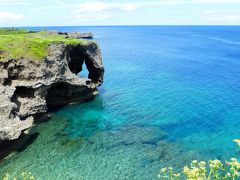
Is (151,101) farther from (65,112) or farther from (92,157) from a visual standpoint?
(92,157)

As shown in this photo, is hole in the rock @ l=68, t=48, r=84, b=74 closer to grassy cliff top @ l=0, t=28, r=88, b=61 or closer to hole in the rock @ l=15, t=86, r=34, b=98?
grassy cliff top @ l=0, t=28, r=88, b=61

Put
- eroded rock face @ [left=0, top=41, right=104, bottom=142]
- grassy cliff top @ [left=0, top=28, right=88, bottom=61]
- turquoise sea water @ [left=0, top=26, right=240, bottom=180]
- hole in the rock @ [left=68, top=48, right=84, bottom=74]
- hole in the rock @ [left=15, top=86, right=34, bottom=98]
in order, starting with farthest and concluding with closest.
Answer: hole in the rock @ [left=68, top=48, right=84, bottom=74] → grassy cliff top @ [left=0, top=28, right=88, bottom=61] → hole in the rock @ [left=15, top=86, right=34, bottom=98] → eroded rock face @ [left=0, top=41, right=104, bottom=142] → turquoise sea water @ [left=0, top=26, right=240, bottom=180]

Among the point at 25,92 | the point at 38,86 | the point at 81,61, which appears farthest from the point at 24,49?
the point at 81,61

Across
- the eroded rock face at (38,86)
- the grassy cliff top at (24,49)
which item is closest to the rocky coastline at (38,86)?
the eroded rock face at (38,86)

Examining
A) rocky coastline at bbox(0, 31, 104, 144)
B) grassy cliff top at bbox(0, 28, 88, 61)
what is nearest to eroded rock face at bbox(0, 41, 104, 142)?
rocky coastline at bbox(0, 31, 104, 144)

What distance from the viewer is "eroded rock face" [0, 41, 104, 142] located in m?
30.1

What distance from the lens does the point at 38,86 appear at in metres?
36.5

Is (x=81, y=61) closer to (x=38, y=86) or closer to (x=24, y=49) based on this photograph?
(x=24, y=49)

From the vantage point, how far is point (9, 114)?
29672mm

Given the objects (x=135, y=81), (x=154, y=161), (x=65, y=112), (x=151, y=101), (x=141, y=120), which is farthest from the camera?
(x=135, y=81)

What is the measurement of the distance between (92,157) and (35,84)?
13.0 m

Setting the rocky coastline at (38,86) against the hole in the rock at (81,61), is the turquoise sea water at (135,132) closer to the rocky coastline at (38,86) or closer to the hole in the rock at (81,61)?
the rocky coastline at (38,86)

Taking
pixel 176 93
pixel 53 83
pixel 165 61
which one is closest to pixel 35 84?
pixel 53 83

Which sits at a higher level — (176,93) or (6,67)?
(6,67)
